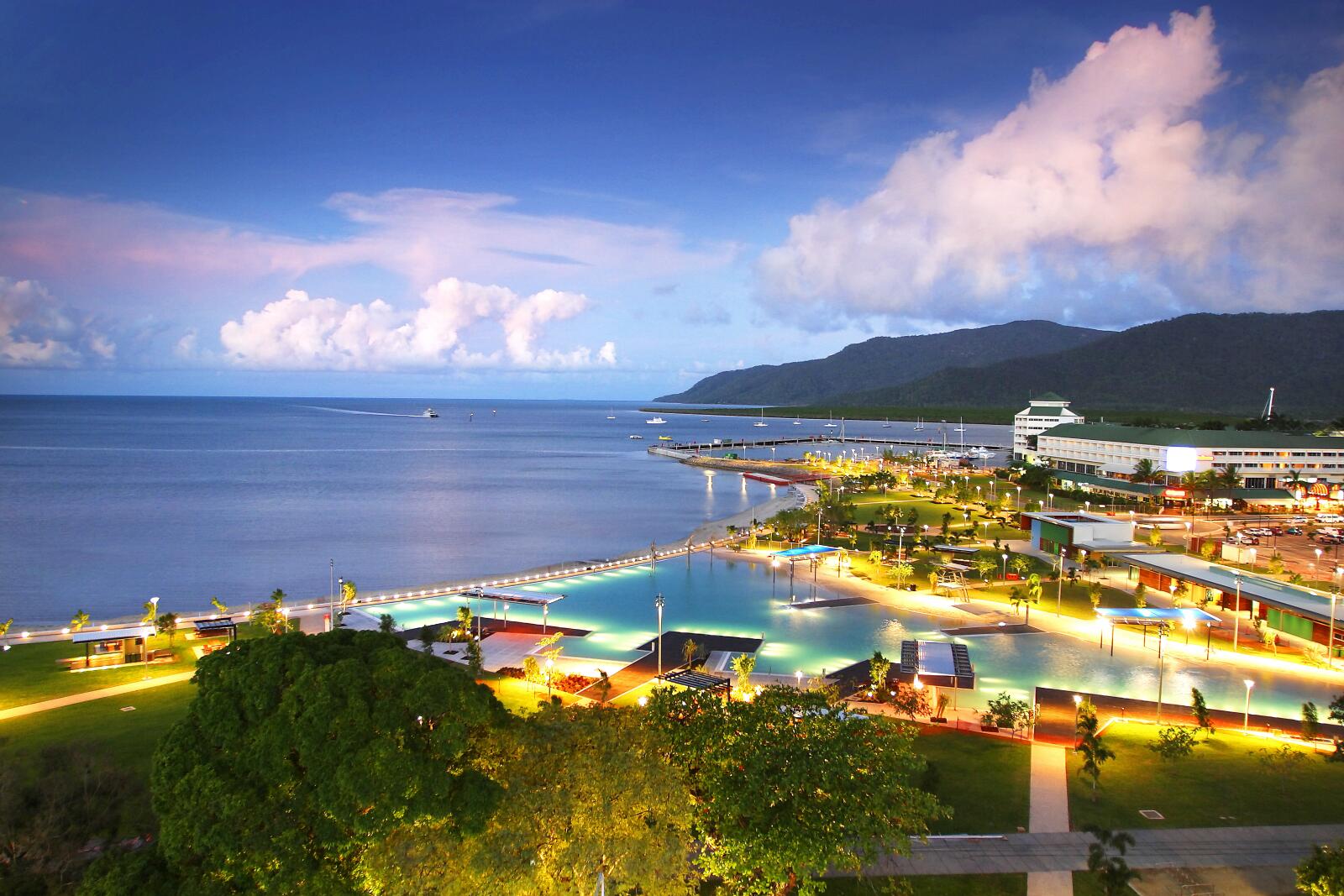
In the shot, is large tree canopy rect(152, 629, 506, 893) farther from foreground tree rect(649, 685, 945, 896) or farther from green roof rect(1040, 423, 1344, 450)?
green roof rect(1040, 423, 1344, 450)

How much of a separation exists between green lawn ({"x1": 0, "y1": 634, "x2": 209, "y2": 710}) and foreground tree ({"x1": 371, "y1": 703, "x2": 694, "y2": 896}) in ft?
61.1

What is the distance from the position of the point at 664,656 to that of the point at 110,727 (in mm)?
16431

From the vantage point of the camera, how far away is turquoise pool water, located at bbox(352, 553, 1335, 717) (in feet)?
85.9

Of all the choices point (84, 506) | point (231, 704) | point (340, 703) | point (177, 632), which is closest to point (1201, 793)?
point (340, 703)

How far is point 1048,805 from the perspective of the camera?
55.9 ft

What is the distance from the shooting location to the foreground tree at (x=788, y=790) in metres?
11.8

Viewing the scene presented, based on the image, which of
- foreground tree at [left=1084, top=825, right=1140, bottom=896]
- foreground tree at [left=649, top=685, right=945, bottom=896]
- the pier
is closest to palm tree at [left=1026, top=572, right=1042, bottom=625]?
foreground tree at [left=1084, top=825, right=1140, bottom=896]

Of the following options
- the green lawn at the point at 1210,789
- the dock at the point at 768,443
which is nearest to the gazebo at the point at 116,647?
the green lawn at the point at 1210,789

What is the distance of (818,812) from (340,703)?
23.7ft

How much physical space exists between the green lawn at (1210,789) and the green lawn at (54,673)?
85.1ft

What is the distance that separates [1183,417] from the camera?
608 ft

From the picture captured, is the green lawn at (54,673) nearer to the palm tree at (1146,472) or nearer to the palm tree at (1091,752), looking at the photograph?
the palm tree at (1091,752)

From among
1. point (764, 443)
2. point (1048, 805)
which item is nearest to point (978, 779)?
point (1048, 805)

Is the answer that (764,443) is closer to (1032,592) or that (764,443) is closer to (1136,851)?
(1032,592)
